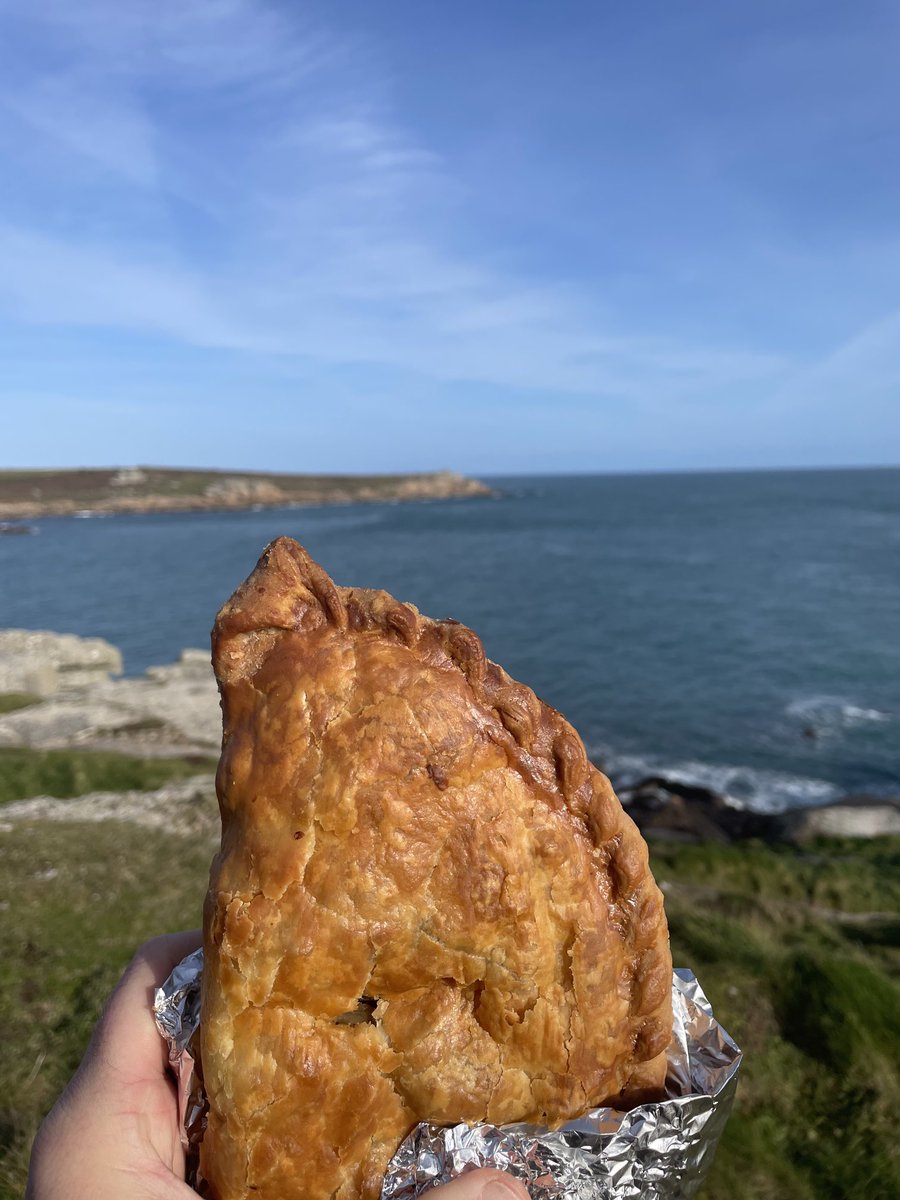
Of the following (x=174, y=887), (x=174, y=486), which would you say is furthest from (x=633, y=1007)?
(x=174, y=486)

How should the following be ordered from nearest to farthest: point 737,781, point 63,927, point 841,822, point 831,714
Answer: point 63,927 → point 841,822 → point 737,781 → point 831,714

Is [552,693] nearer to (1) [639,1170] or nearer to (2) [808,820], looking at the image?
(2) [808,820]

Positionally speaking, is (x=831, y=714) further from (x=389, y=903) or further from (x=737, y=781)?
(x=389, y=903)

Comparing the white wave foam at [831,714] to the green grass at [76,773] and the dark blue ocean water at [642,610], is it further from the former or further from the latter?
the green grass at [76,773]

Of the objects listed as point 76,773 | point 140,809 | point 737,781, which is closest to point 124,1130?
point 140,809

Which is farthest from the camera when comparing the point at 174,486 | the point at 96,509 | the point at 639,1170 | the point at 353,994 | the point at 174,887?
the point at 174,486

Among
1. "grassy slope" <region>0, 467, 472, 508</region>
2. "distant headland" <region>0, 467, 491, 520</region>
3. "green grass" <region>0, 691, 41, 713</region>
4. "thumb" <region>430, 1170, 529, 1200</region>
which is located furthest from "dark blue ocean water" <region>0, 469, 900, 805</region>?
"grassy slope" <region>0, 467, 472, 508</region>
